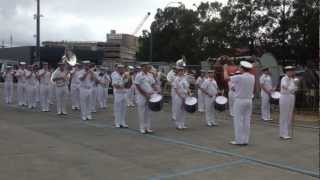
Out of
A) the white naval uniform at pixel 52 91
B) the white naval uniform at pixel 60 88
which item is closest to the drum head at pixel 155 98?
the white naval uniform at pixel 60 88

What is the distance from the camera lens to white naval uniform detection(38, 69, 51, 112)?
23.4 meters

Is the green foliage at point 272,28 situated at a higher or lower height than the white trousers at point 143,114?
higher

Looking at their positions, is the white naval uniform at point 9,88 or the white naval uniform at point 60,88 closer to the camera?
the white naval uniform at point 60,88

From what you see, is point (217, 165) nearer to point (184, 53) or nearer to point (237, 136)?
point (237, 136)

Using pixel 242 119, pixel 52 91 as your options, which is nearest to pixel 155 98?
pixel 242 119

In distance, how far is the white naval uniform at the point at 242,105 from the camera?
45.4 ft

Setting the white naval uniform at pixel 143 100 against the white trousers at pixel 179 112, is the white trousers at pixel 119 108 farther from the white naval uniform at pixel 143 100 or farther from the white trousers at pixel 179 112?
the white trousers at pixel 179 112

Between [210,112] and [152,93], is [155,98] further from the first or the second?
[210,112]

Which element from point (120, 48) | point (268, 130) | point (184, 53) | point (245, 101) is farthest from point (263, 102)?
point (120, 48)

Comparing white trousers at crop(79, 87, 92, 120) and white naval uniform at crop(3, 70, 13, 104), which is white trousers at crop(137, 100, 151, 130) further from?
white naval uniform at crop(3, 70, 13, 104)

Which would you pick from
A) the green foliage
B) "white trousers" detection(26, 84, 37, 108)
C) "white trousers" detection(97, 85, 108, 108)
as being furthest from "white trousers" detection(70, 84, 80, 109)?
the green foliage

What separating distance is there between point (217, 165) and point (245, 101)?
3076 millimetres

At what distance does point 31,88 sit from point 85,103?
5805 mm

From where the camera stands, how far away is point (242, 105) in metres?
13.8
